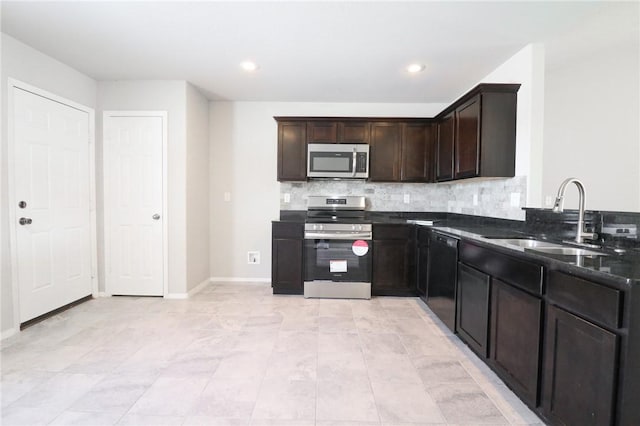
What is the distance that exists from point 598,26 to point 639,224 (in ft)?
5.33

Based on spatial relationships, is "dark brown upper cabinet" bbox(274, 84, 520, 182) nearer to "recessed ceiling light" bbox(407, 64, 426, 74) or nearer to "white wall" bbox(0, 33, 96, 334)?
"recessed ceiling light" bbox(407, 64, 426, 74)

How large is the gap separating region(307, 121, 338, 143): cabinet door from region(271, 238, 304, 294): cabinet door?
1.29 m

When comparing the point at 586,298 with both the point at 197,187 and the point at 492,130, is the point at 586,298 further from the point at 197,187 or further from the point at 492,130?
the point at 197,187

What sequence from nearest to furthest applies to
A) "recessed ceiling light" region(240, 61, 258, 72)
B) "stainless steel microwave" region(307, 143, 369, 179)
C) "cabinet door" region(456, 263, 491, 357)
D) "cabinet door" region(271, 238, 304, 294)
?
1. "cabinet door" region(456, 263, 491, 357)
2. "recessed ceiling light" region(240, 61, 258, 72)
3. "cabinet door" region(271, 238, 304, 294)
4. "stainless steel microwave" region(307, 143, 369, 179)

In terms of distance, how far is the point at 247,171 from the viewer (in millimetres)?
3939

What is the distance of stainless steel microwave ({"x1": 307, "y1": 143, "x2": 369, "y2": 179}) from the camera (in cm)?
358

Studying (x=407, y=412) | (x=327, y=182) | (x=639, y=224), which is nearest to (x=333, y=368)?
(x=407, y=412)

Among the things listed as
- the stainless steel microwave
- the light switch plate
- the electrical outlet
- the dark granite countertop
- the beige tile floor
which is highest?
the stainless steel microwave

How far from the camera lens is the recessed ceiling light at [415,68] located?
277 cm

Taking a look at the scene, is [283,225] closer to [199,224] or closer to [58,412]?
[199,224]

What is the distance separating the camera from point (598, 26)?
2.22m

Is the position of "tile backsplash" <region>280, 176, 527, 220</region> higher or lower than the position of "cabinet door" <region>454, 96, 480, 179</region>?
lower

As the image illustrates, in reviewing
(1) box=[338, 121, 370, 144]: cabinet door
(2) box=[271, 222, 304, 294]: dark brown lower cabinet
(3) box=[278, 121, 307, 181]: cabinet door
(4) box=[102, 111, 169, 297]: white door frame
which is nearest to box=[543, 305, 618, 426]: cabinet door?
(2) box=[271, 222, 304, 294]: dark brown lower cabinet

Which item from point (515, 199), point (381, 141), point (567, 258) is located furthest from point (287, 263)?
point (567, 258)
